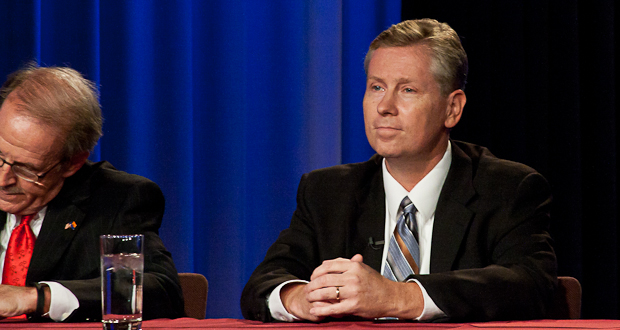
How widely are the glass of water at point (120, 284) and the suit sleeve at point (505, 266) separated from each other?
651 millimetres

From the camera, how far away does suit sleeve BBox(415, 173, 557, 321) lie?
4.77 ft

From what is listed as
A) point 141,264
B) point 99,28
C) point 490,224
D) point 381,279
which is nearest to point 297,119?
point 99,28

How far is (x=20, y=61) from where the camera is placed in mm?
2846

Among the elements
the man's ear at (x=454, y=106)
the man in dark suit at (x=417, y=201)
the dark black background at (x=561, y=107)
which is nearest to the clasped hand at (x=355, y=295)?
the man in dark suit at (x=417, y=201)

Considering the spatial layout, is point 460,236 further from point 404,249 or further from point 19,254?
point 19,254

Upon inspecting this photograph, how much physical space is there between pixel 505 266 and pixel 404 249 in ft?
0.93

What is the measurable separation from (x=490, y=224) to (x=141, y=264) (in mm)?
1003

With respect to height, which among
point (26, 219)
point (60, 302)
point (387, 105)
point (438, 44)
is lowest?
point (60, 302)

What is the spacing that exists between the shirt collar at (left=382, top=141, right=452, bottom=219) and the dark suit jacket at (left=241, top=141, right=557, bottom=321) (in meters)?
0.03

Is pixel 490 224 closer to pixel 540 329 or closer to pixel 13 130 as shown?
pixel 540 329

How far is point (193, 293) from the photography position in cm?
190

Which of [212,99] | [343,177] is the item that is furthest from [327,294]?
[212,99]

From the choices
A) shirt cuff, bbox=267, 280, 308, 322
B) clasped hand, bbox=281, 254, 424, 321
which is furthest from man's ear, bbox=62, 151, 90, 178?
clasped hand, bbox=281, 254, 424, 321

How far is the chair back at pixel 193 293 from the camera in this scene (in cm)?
189
